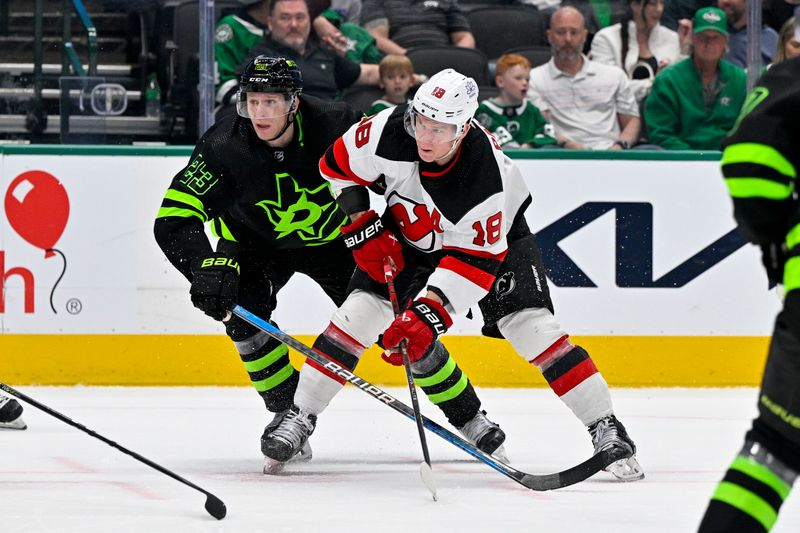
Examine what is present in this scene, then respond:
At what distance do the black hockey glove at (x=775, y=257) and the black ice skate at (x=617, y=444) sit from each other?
1.38 metres

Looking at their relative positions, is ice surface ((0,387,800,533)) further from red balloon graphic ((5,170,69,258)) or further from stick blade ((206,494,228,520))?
red balloon graphic ((5,170,69,258))

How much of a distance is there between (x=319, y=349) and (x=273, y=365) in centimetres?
33

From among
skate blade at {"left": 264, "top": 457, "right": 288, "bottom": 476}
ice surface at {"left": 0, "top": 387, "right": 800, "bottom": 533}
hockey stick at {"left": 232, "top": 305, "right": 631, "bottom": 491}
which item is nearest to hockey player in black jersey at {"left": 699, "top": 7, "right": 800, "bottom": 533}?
ice surface at {"left": 0, "top": 387, "right": 800, "bottom": 533}

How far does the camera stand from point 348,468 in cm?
350

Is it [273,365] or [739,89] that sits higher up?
[739,89]

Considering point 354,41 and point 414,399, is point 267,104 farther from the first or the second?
point 354,41

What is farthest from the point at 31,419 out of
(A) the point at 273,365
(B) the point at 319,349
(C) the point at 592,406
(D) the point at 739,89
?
(D) the point at 739,89

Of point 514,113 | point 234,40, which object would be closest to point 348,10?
point 234,40

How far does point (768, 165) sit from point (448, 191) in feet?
4.71

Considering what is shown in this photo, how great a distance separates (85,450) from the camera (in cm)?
373

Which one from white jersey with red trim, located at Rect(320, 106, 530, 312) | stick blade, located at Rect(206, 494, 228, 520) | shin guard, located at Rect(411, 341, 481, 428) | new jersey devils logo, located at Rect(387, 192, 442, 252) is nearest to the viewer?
stick blade, located at Rect(206, 494, 228, 520)

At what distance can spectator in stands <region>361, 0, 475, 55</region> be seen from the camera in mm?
5648

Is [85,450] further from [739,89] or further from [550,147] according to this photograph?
[739,89]

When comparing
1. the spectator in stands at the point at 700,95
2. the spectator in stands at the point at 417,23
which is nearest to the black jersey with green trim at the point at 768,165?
the spectator in stands at the point at 700,95
